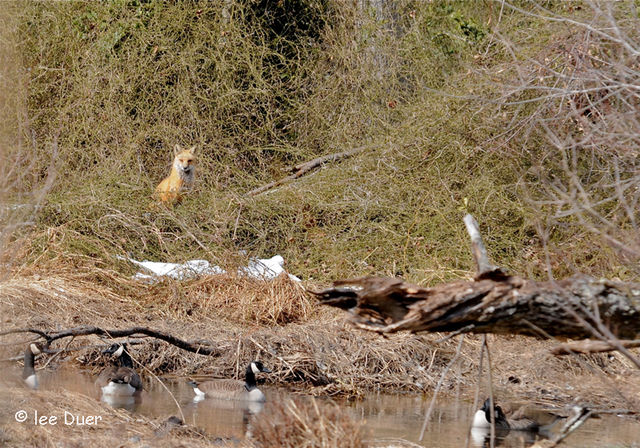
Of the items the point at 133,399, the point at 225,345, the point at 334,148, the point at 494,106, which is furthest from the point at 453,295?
the point at 334,148

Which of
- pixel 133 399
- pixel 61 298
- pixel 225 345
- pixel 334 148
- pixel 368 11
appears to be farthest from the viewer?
pixel 368 11

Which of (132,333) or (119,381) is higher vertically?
(132,333)

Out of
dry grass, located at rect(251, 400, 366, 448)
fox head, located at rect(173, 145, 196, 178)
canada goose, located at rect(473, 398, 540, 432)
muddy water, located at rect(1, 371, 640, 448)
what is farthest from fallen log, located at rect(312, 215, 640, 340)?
fox head, located at rect(173, 145, 196, 178)

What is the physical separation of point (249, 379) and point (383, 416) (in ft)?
3.87

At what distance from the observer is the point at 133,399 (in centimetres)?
721

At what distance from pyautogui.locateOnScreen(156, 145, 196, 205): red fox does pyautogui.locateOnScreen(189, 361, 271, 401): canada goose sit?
13.6 feet

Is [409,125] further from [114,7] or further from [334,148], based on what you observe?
[114,7]

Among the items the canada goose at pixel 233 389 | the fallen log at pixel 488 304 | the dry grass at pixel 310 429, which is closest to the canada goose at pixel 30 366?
the canada goose at pixel 233 389

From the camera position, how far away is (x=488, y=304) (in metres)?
4.19

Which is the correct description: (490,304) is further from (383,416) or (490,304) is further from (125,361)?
(125,361)

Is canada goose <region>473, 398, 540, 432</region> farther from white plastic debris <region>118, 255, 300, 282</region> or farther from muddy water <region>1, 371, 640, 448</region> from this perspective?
white plastic debris <region>118, 255, 300, 282</region>

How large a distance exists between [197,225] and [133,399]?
3.52m

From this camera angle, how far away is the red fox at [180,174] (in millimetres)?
11567

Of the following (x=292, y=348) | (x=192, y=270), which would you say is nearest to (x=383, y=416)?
(x=292, y=348)
